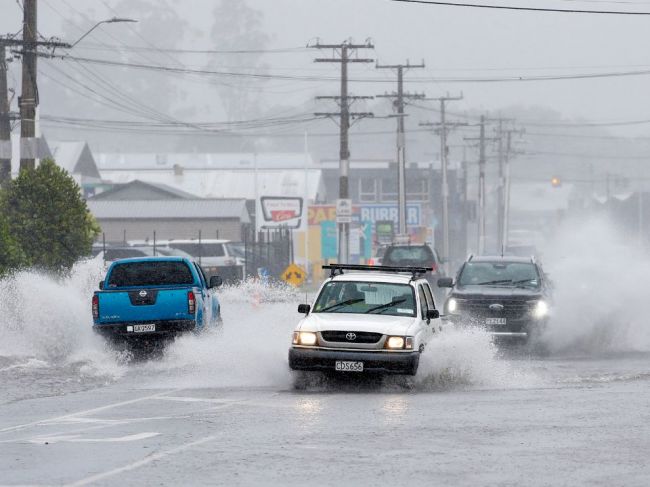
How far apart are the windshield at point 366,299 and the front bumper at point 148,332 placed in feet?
17.3

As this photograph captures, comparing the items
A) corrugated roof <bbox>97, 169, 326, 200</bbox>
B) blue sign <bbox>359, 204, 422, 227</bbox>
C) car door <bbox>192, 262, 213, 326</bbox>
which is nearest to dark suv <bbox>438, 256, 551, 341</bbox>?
car door <bbox>192, 262, 213, 326</bbox>

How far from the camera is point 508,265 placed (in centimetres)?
2936

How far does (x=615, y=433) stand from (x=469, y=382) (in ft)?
19.6

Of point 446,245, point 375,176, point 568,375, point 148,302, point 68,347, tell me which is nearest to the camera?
point 568,375

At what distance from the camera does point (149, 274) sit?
26.0 metres

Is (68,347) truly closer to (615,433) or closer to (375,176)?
(615,433)

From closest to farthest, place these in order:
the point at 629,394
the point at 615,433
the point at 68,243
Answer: the point at 615,433 → the point at 629,394 → the point at 68,243

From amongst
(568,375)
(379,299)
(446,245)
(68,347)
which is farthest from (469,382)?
(446,245)

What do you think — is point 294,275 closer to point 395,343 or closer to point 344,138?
point 344,138

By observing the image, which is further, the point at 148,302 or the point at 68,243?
the point at 68,243

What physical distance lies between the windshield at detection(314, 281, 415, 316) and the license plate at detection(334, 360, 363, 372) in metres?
→ 1.28

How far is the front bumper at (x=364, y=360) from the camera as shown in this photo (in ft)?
61.1

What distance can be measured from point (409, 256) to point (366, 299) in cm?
2406

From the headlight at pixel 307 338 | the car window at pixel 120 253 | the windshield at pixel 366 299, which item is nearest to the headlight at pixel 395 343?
the headlight at pixel 307 338
